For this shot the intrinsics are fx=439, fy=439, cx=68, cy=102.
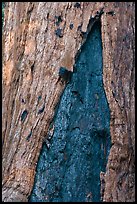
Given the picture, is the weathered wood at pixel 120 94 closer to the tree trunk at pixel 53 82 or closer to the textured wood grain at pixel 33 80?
the tree trunk at pixel 53 82

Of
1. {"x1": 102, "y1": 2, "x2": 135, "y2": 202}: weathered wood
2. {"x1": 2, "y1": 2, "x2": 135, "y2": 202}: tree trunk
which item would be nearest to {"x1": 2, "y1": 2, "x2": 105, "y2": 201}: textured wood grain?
{"x1": 2, "y1": 2, "x2": 135, "y2": 202}: tree trunk

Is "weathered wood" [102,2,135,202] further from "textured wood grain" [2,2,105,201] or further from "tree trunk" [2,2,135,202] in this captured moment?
"textured wood grain" [2,2,105,201]

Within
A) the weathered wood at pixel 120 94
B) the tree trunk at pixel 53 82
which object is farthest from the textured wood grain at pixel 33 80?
the weathered wood at pixel 120 94

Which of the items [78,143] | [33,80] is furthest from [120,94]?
[33,80]
